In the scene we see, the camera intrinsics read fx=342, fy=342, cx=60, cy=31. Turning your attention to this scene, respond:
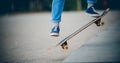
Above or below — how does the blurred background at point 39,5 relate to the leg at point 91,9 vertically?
below

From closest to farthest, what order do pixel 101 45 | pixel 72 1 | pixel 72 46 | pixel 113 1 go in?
pixel 101 45 → pixel 72 46 → pixel 113 1 → pixel 72 1

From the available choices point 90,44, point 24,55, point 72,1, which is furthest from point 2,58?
point 72,1

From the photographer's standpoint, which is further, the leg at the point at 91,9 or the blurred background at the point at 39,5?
the blurred background at the point at 39,5

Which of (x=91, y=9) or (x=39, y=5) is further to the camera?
(x=39, y=5)

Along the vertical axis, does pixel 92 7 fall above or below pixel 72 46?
above

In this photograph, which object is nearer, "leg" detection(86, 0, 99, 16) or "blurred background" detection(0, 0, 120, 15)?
"leg" detection(86, 0, 99, 16)

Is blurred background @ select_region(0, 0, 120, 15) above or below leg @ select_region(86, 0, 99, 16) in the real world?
below

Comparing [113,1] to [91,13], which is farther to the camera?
[113,1]

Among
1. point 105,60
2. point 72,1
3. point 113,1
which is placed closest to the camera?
point 105,60

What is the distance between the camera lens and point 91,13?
17.5 ft

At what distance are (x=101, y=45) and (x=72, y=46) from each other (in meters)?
0.59

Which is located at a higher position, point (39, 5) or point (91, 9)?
point (91, 9)

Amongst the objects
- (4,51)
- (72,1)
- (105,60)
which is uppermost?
(105,60)

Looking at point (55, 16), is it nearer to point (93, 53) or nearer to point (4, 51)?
point (93, 53)
